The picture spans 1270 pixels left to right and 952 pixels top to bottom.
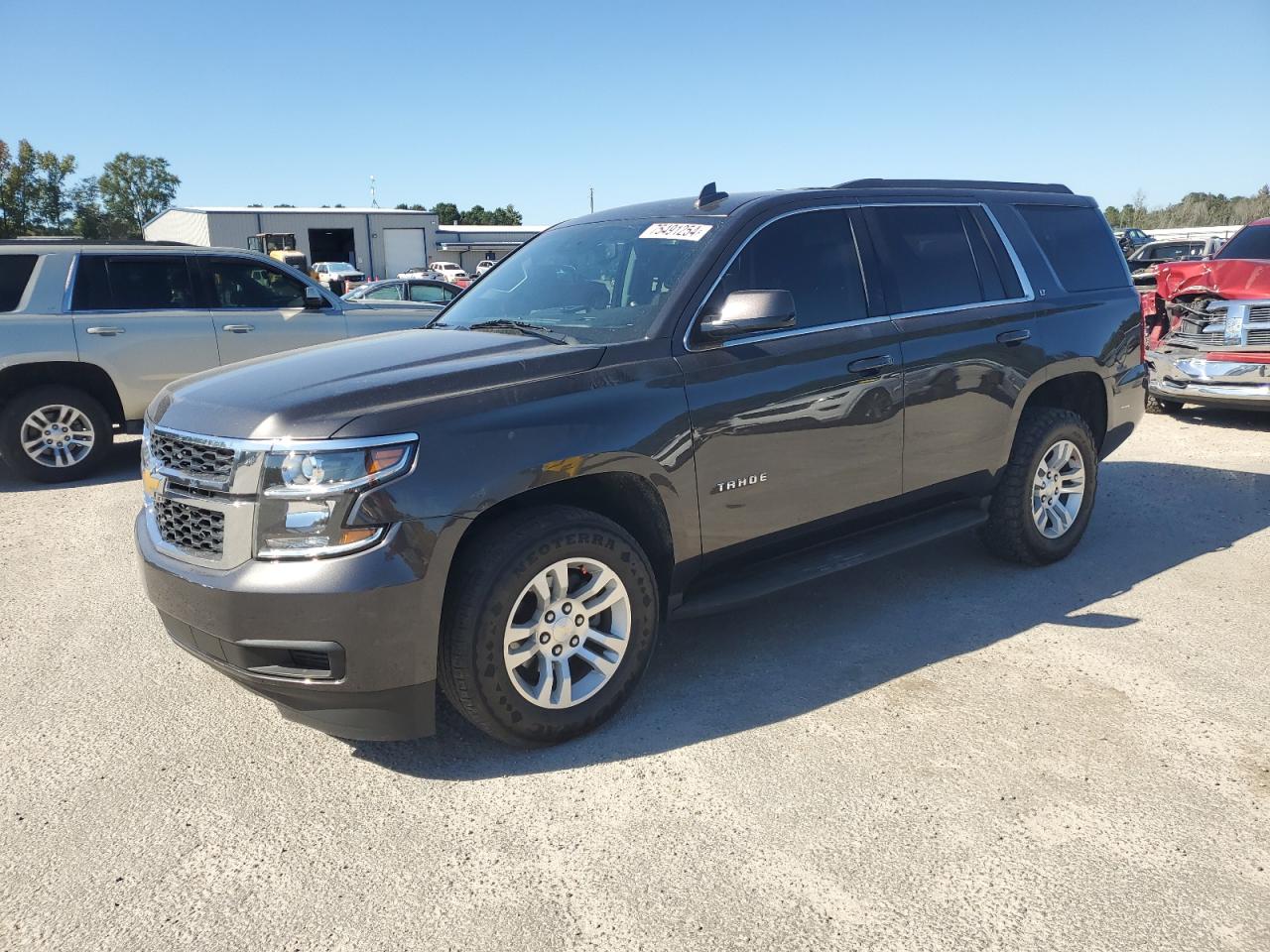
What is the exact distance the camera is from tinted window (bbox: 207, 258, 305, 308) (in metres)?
8.26

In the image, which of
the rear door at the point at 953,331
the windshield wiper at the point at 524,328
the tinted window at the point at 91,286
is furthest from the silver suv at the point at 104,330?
the rear door at the point at 953,331

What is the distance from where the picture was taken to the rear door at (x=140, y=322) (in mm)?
7598

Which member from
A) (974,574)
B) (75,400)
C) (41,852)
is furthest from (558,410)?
(75,400)

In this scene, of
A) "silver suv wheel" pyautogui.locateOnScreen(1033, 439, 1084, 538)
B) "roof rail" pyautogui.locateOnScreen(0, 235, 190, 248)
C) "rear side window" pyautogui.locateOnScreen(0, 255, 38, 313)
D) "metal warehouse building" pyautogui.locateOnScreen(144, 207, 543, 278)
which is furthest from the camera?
"metal warehouse building" pyautogui.locateOnScreen(144, 207, 543, 278)

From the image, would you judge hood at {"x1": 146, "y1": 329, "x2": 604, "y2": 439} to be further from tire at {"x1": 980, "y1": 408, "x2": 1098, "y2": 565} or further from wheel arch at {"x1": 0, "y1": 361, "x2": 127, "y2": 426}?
wheel arch at {"x1": 0, "y1": 361, "x2": 127, "y2": 426}

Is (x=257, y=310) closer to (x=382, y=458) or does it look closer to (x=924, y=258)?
(x=924, y=258)

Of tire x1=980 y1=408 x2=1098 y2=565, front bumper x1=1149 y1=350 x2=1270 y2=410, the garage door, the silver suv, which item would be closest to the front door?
tire x1=980 y1=408 x2=1098 y2=565

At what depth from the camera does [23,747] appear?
3400 mm

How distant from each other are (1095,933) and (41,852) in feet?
9.70

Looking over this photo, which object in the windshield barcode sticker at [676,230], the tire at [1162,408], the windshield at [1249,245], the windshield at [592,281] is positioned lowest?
the tire at [1162,408]

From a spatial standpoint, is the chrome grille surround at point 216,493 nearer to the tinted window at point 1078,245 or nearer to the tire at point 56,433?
the tinted window at point 1078,245

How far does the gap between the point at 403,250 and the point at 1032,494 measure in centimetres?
6412

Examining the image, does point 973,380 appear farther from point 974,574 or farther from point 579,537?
point 579,537

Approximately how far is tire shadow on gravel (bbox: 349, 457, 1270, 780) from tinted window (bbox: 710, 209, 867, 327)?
4.70 ft
